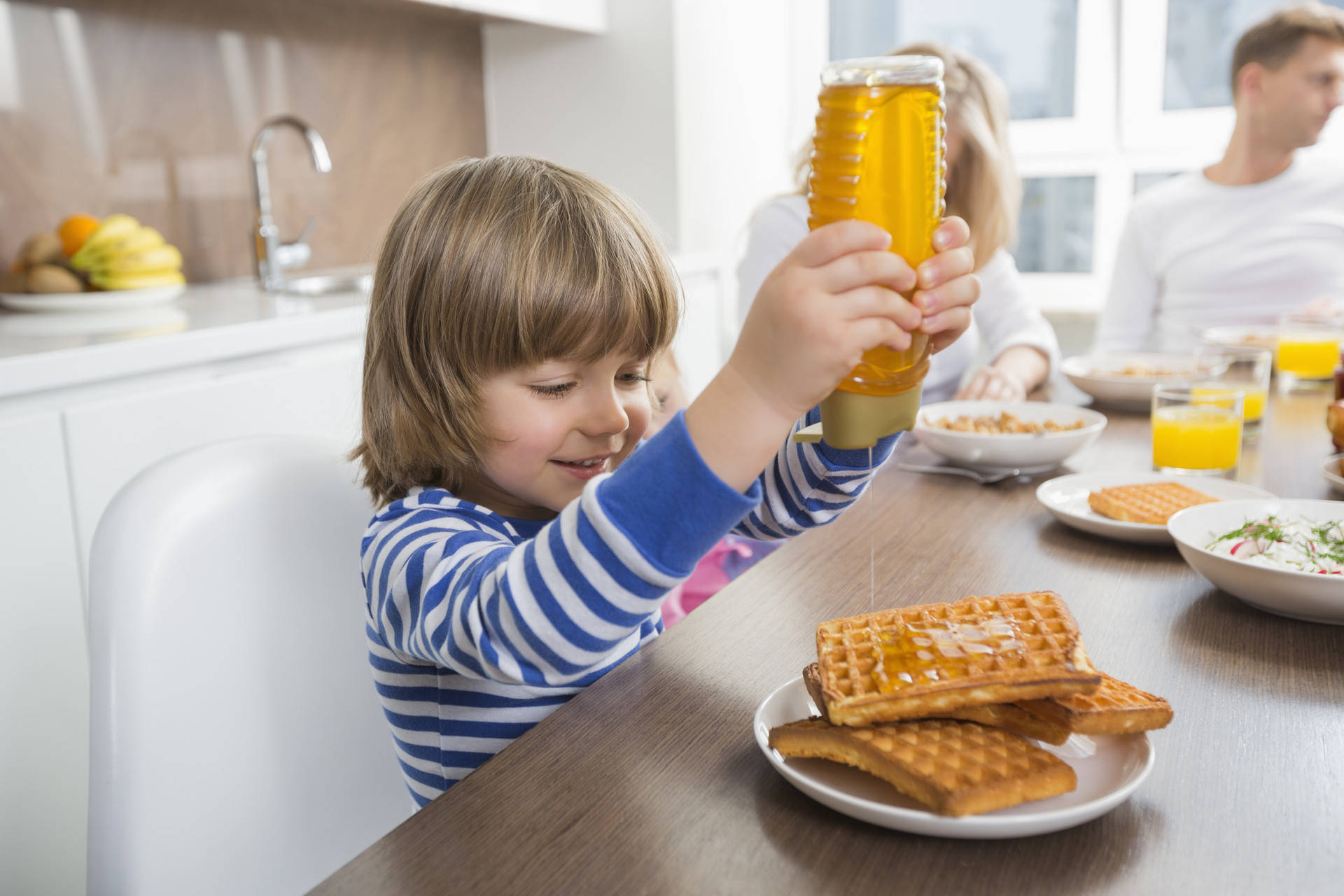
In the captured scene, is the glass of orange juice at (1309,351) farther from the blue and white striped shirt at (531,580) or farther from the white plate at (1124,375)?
the blue and white striped shirt at (531,580)

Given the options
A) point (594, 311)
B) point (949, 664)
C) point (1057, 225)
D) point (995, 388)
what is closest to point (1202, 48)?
point (1057, 225)

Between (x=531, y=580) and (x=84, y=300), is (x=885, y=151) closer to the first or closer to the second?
(x=531, y=580)

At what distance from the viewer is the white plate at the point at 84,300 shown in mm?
2084

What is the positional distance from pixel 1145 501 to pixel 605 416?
55 centimetres

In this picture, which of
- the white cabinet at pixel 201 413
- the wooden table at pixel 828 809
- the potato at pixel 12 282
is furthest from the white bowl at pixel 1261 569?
the potato at pixel 12 282

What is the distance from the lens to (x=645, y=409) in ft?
3.16

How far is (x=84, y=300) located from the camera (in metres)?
2.09

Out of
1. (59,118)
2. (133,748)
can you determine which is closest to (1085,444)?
(133,748)

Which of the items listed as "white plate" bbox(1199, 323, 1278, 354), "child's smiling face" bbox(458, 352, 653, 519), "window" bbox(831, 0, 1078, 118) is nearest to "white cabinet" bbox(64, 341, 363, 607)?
"child's smiling face" bbox(458, 352, 653, 519)

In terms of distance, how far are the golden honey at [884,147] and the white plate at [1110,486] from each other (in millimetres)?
515

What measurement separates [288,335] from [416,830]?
65.5 inches

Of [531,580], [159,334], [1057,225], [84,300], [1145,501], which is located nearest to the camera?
[531,580]

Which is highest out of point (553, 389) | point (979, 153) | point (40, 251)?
point (979, 153)

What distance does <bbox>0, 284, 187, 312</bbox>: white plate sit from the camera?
2.08 metres
